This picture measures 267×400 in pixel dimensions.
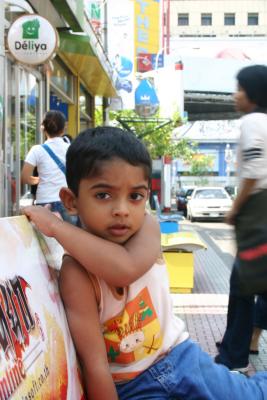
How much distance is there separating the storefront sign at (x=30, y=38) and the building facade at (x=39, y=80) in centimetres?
24

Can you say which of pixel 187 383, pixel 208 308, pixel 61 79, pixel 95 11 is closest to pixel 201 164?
pixel 95 11

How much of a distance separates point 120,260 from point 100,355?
0.83 feet

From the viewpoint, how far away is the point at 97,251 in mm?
1521

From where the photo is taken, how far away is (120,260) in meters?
1.54

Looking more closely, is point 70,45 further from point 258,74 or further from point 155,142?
point 155,142

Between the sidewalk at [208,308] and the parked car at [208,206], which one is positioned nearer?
the sidewalk at [208,308]

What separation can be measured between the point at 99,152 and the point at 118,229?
216 mm

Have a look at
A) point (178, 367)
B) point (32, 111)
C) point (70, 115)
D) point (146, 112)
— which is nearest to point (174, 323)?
point (178, 367)

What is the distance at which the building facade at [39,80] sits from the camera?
754 centimetres

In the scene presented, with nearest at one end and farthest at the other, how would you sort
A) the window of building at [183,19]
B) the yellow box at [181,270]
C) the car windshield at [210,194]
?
the yellow box at [181,270], the car windshield at [210,194], the window of building at [183,19]

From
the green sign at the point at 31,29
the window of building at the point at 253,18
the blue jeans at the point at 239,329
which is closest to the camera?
the blue jeans at the point at 239,329

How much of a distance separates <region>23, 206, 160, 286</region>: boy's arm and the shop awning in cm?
861

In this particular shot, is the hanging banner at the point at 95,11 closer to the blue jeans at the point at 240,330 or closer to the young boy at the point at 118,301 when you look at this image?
the blue jeans at the point at 240,330

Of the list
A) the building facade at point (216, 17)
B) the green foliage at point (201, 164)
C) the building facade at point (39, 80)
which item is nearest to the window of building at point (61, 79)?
the building facade at point (39, 80)
